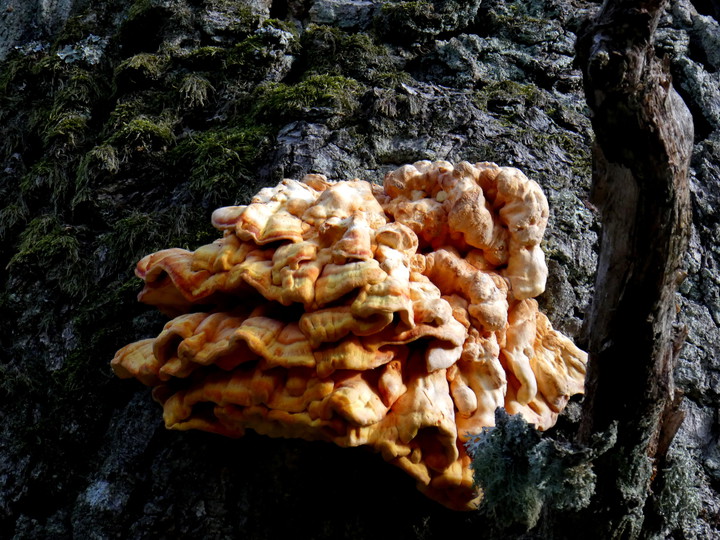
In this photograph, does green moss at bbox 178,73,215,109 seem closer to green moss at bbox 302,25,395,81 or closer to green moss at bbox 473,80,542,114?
green moss at bbox 302,25,395,81

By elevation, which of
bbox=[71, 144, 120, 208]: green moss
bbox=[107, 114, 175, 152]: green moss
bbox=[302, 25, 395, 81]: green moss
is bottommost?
bbox=[71, 144, 120, 208]: green moss

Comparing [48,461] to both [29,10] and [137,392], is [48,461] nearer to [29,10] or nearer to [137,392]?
[137,392]

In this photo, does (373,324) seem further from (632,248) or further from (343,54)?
(343,54)

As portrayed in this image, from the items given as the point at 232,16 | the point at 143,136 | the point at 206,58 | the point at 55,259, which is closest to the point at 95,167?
the point at 143,136

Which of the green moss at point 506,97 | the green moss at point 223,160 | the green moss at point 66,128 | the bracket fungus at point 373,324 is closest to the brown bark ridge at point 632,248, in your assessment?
the bracket fungus at point 373,324

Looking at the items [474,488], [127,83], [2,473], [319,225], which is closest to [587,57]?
[319,225]

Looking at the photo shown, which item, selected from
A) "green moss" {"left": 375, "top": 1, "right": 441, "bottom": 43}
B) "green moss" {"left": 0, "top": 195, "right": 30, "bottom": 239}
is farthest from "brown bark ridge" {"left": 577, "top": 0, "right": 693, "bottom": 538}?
"green moss" {"left": 0, "top": 195, "right": 30, "bottom": 239}

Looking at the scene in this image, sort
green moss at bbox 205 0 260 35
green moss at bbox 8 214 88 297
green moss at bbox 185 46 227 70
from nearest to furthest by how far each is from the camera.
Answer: green moss at bbox 8 214 88 297
green moss at bbox 185 46 227 70
green moss at bbox 205 0 260 35
